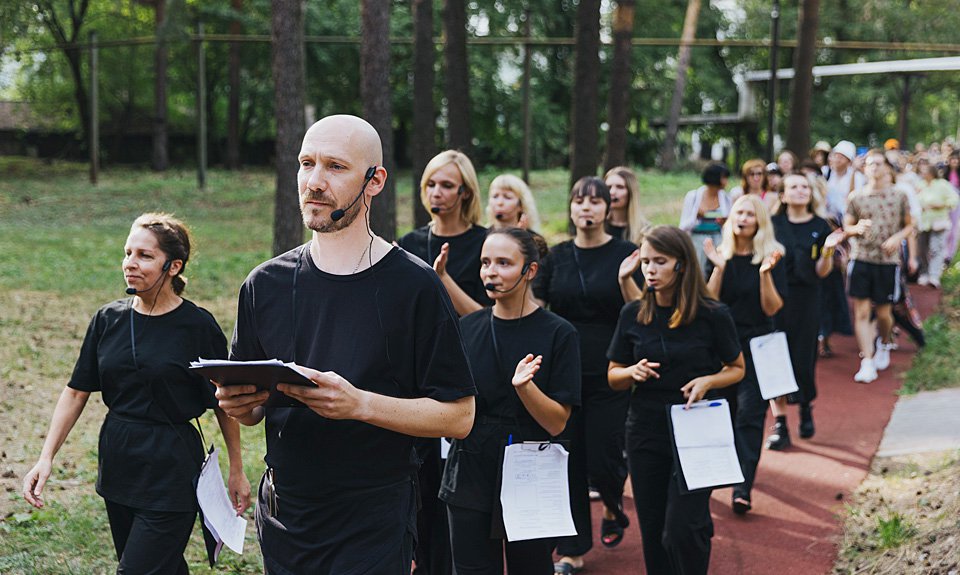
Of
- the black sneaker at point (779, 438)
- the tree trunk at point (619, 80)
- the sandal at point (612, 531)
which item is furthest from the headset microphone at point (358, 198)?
the tree trunk at point (619, 80)

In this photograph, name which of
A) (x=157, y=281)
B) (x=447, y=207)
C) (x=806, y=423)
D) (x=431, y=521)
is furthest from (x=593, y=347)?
(x=806, y=423)

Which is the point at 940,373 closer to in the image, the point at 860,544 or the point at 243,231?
the point at 860,544

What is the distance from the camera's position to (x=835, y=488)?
27.3 ft

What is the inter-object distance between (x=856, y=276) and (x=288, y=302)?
10.2m

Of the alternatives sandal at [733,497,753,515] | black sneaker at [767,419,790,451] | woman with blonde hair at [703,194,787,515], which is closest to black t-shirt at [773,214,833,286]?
black sneaker at [767,419,790,451]

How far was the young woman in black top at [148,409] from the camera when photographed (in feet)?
15.0

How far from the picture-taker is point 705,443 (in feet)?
18.2

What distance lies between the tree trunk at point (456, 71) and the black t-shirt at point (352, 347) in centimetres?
1411

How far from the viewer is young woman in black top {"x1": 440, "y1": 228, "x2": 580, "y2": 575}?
4.92m

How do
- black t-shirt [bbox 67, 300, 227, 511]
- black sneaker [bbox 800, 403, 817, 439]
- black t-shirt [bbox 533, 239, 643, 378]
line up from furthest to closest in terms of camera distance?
black sneaker [bbox 800, 403, 817, 439]
black t-shirt [bbox 533, 239, 643, 378]
black t-shirt [bbox 67, 300, 227, 511]

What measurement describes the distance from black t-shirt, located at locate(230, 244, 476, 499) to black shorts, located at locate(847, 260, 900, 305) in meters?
9.84

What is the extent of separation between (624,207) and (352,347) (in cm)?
554

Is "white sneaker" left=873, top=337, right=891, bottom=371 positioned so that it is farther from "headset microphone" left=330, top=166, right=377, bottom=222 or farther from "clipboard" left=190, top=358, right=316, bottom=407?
"clipboard" left=190, top=358, right=316, bottom=407

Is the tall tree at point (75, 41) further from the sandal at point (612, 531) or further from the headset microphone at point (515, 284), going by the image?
the headset microphone at point (515, 284)
